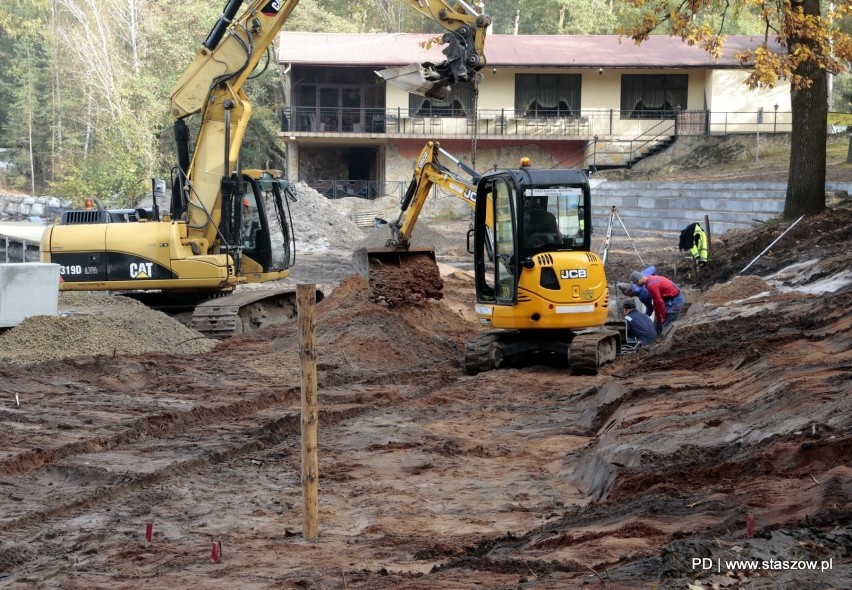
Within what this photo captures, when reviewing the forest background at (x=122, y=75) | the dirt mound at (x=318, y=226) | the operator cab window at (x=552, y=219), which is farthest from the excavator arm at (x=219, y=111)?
the forest background at (x=122, y=75)

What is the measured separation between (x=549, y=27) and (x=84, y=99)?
25.3 m

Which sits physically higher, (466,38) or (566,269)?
(466,38)

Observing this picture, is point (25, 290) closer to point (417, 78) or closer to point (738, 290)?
point (417, 78)

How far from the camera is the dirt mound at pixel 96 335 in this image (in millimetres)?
15633

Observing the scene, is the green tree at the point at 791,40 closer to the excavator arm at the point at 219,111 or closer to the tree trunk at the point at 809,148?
the tree trunk at the point at 809,148

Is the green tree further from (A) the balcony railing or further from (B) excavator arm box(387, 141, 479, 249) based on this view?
(A) the balcony railing

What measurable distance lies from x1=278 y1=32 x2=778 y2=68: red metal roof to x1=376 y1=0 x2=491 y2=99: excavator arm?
2637cm

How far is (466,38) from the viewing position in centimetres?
1603

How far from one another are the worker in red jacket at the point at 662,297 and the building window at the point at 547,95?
91.0ft

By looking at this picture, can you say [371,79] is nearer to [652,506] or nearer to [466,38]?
[466,38]

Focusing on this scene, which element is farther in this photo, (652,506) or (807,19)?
(807,19)

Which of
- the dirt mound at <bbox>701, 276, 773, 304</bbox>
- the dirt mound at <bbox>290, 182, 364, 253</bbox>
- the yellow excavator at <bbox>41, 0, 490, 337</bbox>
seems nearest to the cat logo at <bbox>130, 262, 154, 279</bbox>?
the yellow excavator at <bbox>41, 0, 490, 337</bbox>

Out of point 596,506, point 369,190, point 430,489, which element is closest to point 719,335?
point 430,489

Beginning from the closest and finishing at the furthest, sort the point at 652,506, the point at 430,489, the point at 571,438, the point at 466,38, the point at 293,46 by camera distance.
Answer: the point at 652,506
the point at 430,489
the point at 571,438
the point at 466,38
the point at 293,46
